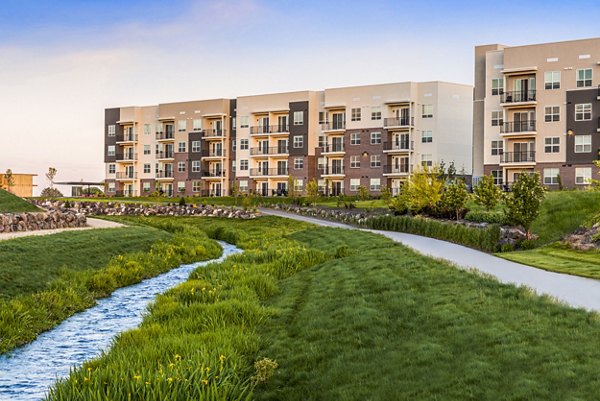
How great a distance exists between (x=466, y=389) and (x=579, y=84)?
5054 centimetres

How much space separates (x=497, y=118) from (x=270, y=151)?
90.0ft

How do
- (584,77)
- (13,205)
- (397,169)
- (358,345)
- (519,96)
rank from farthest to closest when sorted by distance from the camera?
(397,169)
(519,96)
(584,77)
(13,205)
(358,345)

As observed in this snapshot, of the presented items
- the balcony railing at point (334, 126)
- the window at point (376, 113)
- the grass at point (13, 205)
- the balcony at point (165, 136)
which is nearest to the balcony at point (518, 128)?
the window at point (376, 113)

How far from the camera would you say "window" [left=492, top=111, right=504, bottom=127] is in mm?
55031

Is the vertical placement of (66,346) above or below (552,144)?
below

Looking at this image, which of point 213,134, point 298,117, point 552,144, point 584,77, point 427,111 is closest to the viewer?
point 584,77

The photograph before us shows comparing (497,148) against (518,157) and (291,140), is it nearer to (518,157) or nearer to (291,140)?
(518,157)

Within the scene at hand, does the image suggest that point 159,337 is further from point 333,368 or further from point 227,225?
point 227,225

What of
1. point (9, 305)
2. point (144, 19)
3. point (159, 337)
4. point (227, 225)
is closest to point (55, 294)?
point (9, 305)

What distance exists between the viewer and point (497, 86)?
5503 cm

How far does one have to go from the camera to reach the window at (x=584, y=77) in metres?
50.6

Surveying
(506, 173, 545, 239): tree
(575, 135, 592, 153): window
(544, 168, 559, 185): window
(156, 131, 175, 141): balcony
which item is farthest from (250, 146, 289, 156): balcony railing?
(506, 173, 545, 239): tree

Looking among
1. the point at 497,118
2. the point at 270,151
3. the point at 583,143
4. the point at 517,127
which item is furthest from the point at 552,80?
the point at 270,151

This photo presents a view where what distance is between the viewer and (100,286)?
16000 millimetres
